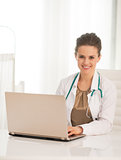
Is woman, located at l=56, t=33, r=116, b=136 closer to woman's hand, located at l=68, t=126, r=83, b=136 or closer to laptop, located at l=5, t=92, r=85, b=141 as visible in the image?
woman's hand, located at l=68, t=126, r=83, b=136

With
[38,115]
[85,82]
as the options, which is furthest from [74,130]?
[85,82]

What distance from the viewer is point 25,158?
1321 mm

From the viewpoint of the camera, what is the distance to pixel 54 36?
12.2ft

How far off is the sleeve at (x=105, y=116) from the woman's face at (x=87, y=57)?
0.16 meters

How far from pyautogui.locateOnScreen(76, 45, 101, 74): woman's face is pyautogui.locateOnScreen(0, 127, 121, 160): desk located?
1.53 ft

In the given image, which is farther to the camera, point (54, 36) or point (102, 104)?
point (54, 36)

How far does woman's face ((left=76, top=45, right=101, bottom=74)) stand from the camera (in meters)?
→ 2.08

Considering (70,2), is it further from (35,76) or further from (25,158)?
(25,158)

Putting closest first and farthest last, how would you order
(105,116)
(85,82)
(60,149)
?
1. (60,149)
2. (105,116)
3. (85,82)

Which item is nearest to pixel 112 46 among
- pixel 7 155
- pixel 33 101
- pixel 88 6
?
pixel 88 6

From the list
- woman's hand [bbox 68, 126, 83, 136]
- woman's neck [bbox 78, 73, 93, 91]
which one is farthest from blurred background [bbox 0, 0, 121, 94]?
woman's hand [bbox 68, 126, 83, 136]

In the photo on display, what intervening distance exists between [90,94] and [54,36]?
1.73 meters

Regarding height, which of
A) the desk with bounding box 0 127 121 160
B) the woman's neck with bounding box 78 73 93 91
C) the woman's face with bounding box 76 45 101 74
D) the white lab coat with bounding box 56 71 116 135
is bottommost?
the desk with bounding box 0 127 121 160

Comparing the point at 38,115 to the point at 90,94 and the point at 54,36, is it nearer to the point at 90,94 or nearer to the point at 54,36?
the point at 90,94
